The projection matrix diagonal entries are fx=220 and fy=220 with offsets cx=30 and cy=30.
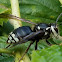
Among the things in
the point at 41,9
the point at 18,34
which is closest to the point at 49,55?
the point at 18,34

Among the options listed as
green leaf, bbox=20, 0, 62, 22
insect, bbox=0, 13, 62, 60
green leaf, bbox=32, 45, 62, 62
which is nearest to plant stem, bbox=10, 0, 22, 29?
insect, bbox=0, 13, 62, 60

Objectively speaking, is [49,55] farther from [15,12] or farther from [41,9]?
[41,9]

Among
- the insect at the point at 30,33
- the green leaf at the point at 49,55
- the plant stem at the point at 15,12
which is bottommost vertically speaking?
the insect at the point at 30,33

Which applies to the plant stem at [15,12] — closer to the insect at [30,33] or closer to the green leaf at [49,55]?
the insect at [30,33]

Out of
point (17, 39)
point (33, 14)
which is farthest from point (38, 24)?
point (33, 14)

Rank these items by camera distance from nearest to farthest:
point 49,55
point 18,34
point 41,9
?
point 49,55 < point 18,34 < point 41,9

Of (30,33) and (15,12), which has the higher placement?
(15,12)

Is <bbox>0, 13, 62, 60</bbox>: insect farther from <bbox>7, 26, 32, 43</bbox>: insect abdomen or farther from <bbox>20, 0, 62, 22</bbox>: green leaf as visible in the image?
<bbox>20, 0, 62, 22</bbox>: green leaf

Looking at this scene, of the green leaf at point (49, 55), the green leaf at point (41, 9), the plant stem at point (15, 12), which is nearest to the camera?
the green leaf at point (49, 55)

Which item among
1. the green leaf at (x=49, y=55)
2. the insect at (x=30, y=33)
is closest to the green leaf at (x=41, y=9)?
the insect at (x=30, y=33)
